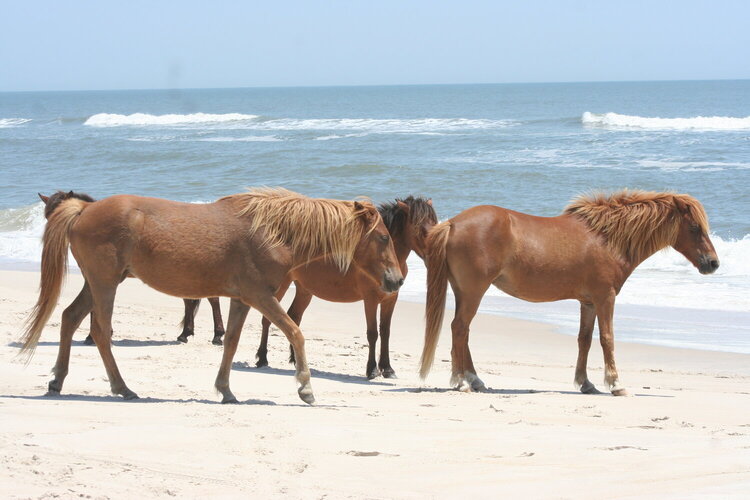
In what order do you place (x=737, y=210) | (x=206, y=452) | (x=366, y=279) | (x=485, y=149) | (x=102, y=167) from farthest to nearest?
1. (x=485, y=149)
2. (x=102, y=167)
3. (x=737, y=210)
4. (x=366, y=279)
5. (x=206, y=452)

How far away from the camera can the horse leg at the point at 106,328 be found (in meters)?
5.60

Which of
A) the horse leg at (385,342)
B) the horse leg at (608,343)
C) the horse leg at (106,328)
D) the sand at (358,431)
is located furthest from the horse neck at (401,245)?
the horse leg at (106,328)

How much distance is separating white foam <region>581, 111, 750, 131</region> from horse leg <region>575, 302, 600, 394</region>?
127 ft

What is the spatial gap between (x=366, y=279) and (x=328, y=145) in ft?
103

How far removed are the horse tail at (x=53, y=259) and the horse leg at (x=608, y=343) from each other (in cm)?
401

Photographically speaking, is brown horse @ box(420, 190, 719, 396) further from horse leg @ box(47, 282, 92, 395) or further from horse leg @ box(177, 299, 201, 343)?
horse leg @ box(177, 299, 201, 343)

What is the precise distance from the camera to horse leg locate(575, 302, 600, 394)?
691 cm

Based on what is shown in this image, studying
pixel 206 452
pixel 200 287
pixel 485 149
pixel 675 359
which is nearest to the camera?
pixel 206 452

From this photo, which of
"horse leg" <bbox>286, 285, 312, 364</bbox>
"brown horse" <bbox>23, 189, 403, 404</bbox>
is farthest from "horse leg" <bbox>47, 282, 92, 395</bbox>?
"horse leg" <bbox>286, 285, 312, 364</bbox>

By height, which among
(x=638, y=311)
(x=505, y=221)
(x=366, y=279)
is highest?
(x=505, y=221)

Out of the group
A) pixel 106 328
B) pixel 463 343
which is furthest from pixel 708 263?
pixel 106 328

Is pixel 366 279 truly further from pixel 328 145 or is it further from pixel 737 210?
pixel 328 145

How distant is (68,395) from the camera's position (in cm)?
579

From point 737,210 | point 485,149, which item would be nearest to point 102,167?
point 485,149
